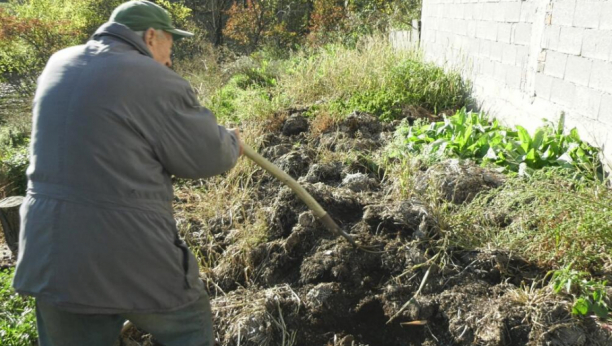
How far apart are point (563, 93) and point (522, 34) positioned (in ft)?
3.84

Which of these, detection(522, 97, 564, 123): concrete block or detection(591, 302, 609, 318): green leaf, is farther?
detection(522, 97, 564, 123): concrete block

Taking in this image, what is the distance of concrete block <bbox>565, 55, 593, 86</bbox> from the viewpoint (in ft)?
14.5

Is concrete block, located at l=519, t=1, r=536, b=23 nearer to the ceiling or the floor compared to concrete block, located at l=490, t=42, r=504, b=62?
nearer to the ceiling

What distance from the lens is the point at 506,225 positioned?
3693 mm

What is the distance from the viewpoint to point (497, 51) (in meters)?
6.31

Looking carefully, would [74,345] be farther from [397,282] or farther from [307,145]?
[307,145]

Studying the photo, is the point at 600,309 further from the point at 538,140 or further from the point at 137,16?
the point at 137,16

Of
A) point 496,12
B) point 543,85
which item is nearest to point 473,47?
point 496,12

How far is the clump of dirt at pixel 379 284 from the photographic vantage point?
113 inches

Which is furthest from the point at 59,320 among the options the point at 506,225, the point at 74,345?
the point at 506,225

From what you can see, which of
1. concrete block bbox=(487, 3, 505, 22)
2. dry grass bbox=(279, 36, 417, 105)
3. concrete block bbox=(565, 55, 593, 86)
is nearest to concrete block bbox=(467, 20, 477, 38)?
concrete block bbox=(487, 3, 505, 22)

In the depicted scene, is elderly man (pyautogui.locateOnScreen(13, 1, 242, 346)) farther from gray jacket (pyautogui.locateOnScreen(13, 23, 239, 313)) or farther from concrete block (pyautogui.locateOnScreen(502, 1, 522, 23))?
concrete block (pyautogui.locateOnScreen(502, 1, 522, 23))

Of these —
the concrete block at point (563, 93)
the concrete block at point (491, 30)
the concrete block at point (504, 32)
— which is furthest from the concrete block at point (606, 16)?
the concrete block at point (491, 30)

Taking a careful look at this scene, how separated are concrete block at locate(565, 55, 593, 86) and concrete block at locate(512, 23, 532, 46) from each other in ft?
3.04
